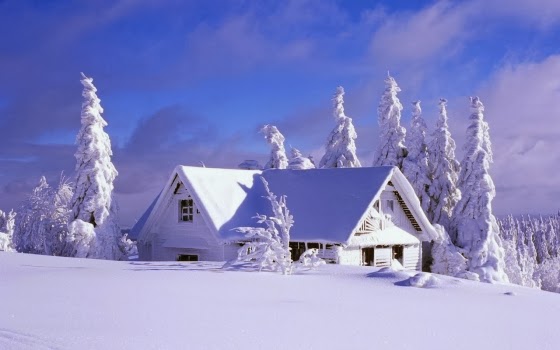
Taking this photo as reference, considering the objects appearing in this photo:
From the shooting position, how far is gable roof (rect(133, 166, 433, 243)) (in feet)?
88.4

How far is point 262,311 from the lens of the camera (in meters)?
10.7

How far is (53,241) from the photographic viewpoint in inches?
1223

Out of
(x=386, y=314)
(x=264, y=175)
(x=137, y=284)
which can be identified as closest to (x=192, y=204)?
(x=264, y=175)

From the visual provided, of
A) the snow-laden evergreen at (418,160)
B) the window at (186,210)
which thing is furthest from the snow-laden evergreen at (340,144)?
the window at (186,210)

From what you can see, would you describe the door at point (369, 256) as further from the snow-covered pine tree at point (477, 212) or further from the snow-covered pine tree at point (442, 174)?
the snow-covered pine tree at point (442, 174)

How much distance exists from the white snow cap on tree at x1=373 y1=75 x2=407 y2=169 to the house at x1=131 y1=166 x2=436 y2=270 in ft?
35.8

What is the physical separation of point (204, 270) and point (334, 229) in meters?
10.5

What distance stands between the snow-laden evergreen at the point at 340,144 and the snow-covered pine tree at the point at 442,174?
628 centimetres

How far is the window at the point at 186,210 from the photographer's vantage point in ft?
95.0

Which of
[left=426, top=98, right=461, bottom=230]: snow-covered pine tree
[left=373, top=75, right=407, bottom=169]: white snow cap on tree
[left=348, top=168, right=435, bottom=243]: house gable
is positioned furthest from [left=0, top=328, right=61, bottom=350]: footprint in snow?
[left=373, top=75, right=407, bottom=169]: white snow cap on tree

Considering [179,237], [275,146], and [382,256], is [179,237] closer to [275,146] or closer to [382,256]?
[382,256]

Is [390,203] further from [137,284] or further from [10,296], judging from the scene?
[10,296]

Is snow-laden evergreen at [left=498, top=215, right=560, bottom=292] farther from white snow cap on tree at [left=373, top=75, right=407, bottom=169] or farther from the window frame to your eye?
the window frame

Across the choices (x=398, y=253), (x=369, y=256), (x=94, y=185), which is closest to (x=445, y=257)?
(x=398, y=253)
